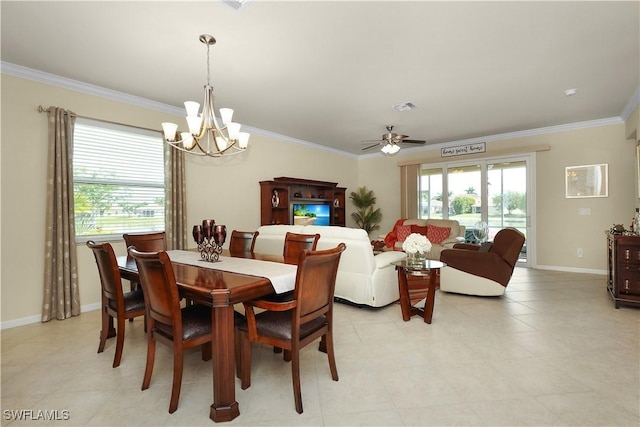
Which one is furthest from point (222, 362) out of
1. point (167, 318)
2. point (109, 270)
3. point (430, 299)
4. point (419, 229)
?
point (419, 229)

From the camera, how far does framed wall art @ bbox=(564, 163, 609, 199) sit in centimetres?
520

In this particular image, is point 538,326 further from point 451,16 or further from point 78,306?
point 78,306

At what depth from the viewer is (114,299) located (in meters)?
2.36

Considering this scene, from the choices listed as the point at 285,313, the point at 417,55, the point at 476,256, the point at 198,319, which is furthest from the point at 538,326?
the point at 198,319

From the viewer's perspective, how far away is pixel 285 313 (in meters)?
2.03

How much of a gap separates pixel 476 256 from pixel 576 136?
349cm

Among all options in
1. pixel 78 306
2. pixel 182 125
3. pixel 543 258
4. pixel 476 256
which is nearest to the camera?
pixel 78 306

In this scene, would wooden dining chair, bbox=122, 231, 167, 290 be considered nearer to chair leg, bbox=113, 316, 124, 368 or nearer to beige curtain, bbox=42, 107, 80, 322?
beige curtain, bbox=42, 107, 80, 322

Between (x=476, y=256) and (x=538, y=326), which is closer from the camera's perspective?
(x=538, y=326)

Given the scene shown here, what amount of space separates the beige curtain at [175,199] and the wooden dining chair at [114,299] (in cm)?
182

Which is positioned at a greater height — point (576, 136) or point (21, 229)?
point (576, 136)

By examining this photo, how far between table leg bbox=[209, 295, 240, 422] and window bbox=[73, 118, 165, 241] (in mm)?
3000

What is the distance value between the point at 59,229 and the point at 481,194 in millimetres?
7038

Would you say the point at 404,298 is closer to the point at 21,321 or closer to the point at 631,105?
the point at 21,321
